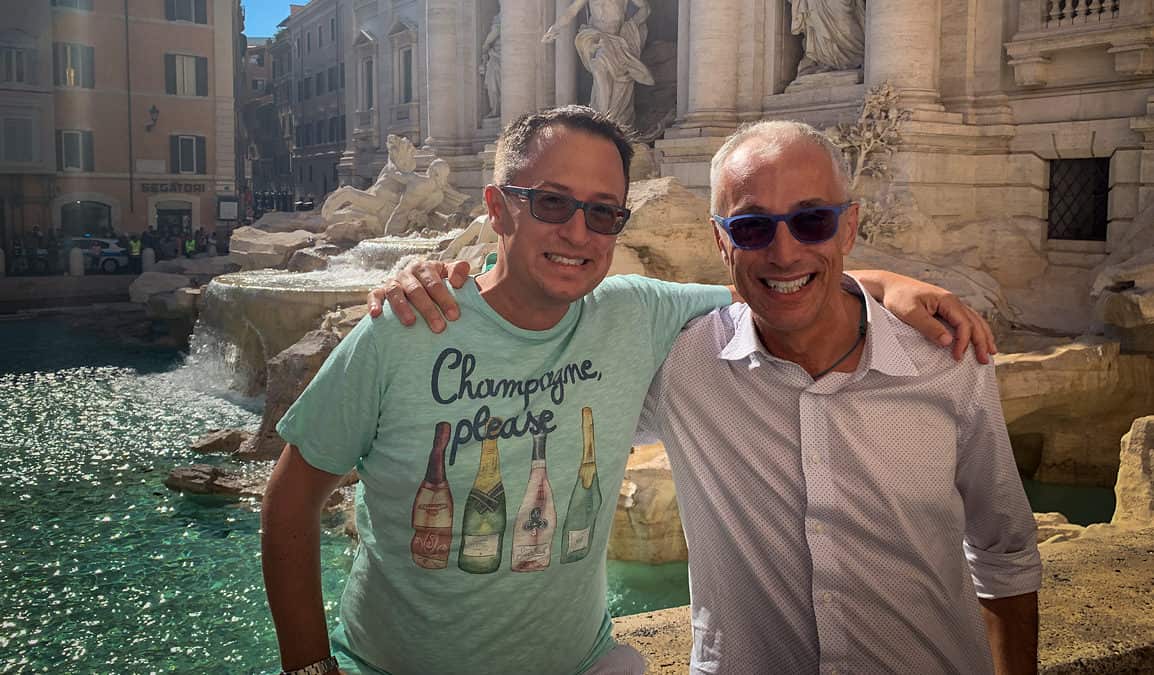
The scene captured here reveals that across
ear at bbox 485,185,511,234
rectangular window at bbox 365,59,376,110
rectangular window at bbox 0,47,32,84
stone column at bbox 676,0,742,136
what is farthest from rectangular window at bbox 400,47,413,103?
ear at bbox 485,185,511,234

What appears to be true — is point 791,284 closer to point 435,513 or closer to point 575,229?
point 575,229

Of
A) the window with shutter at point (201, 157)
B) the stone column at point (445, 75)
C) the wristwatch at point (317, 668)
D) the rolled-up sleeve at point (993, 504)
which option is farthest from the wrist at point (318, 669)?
the window with shutter at point (201, 157)

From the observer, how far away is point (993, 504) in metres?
1.85

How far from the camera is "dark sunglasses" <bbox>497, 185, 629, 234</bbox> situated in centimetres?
193

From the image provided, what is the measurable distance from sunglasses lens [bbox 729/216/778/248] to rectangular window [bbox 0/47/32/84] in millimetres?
28626

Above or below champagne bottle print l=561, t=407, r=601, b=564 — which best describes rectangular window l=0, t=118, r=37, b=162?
above

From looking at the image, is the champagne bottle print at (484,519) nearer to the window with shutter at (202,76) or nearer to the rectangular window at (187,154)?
the rectangular window at (187,154)

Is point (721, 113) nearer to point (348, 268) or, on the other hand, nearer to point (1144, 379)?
point (348, 268)

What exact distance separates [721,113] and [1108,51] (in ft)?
15.5

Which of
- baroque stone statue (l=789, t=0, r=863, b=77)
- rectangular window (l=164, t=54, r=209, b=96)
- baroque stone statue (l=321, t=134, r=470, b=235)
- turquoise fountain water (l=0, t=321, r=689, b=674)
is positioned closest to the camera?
turquoise fountain water (l=0, t=321, r=689, b=674)

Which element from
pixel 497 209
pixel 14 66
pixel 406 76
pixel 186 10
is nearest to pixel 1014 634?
pixel 497 209

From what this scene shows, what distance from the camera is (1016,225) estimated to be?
11.5m

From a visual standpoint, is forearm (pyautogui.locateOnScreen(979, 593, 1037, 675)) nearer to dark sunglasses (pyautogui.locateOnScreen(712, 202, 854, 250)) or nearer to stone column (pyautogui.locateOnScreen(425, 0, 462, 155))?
dark sunglasses (pyautogui.locateOnScreen(712, 202, 854, 250))

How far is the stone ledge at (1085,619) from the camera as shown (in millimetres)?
2533
